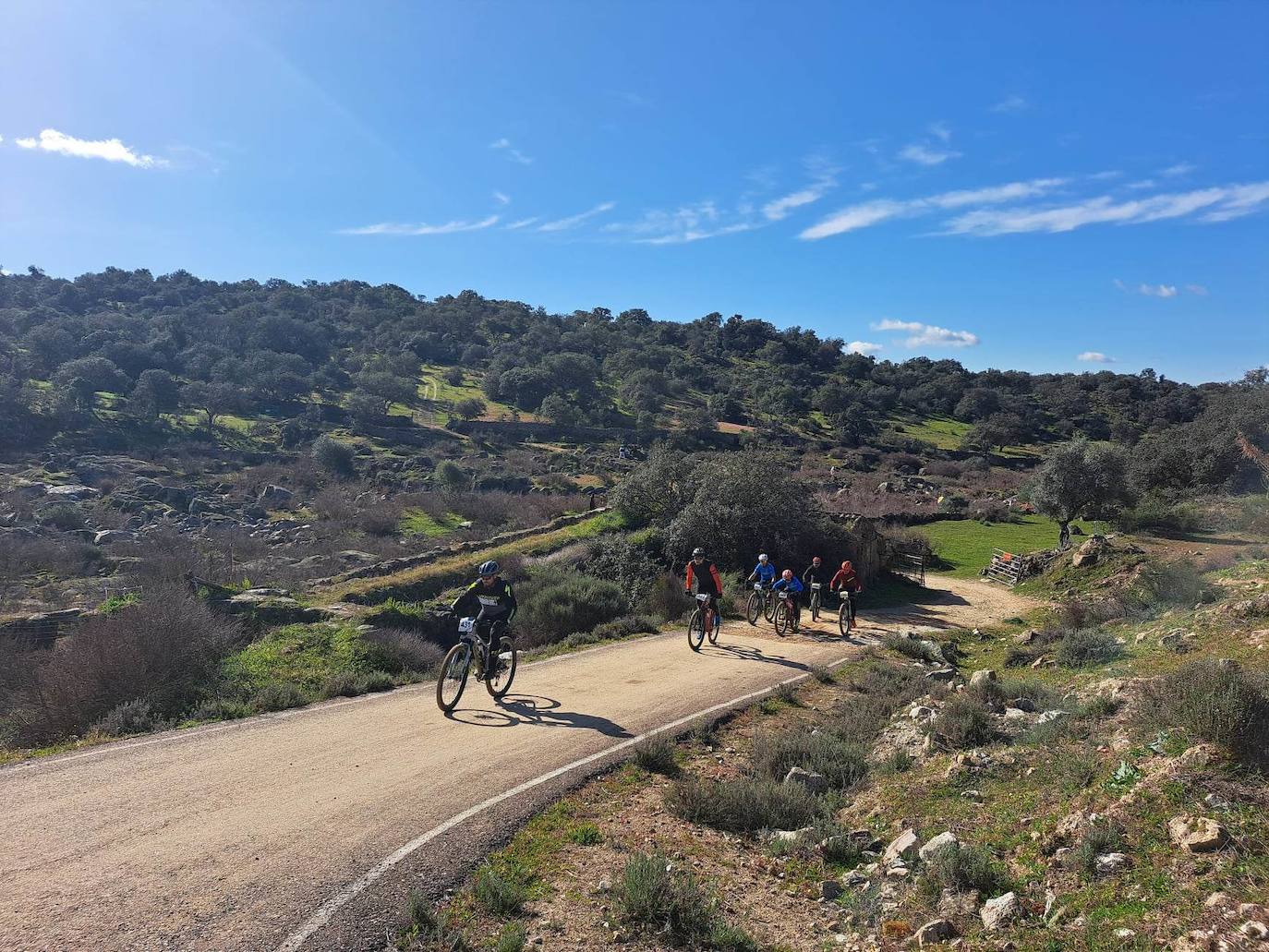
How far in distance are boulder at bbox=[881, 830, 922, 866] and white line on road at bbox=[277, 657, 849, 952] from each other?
3204 millimetres

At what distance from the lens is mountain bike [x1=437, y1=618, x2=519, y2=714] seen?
30.2 feet

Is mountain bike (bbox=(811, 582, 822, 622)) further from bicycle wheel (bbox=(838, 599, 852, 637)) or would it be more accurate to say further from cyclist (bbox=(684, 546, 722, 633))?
cyclist (bbox=(684, 546, 722, 633))

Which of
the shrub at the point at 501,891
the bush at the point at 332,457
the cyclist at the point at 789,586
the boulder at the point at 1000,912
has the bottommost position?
the shrub at the point at 501,891

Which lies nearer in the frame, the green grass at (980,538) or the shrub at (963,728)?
the shrub at (963,728)

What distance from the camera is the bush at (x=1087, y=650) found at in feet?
34.5

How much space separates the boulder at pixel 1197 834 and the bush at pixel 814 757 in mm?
3226

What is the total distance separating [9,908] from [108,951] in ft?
3.11

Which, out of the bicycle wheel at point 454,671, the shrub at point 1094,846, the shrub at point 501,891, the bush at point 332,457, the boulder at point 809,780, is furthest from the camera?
the bush at point 332,457

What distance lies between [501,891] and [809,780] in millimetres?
3730

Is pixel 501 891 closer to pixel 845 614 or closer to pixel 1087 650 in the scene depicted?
pixel 1087 650

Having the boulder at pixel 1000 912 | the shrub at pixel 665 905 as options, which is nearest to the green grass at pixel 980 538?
the boulder at pixel 1000 912

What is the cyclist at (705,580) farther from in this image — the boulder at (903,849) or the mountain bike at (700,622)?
the boulder at (903,849)

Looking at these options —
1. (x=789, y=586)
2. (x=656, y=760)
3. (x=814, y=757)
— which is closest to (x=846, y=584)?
(x=789, y=586)

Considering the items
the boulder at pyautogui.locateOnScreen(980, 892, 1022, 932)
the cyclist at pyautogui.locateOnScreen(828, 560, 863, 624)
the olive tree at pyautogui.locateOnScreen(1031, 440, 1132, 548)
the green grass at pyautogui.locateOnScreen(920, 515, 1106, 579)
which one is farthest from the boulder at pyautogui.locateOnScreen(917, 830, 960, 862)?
the olive tree at pyautogui.locateOnScreen(1031, 440, 1132, 548)
